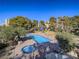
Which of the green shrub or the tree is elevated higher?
the tree

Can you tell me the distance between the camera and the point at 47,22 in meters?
35.5

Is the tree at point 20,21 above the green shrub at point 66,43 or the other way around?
above

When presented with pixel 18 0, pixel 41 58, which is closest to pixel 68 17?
pixel 18 0

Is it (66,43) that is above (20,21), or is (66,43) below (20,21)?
below

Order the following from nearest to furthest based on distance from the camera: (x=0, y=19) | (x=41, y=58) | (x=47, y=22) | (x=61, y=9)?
1. (x=41, y=58)
2. (x=61, y=9)
3. (x=0, y=19)
4. (x=47, y=22)

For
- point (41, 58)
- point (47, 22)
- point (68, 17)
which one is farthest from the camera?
point (47, 22)

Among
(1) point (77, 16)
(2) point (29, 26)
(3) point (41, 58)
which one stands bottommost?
(3) point (41, 58)

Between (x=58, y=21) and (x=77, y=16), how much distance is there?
460 centimetres

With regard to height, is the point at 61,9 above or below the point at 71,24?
above

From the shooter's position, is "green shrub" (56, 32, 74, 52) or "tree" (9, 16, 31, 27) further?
"tree" (9, 16, 31, 27)

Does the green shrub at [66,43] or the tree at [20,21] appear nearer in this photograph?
the green shrub at [66,43]

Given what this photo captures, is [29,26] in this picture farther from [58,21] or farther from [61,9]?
[61,9]

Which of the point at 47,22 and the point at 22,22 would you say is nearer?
the point at 22,22

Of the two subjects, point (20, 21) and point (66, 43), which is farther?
point (20, 21)
